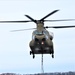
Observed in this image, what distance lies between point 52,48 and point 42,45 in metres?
1.86

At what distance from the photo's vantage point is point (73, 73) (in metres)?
152

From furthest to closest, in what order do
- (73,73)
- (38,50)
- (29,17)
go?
(73,73)
(29,17)
(38,50)

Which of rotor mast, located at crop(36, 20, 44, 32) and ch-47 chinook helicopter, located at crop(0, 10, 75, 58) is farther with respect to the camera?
rotor mast, located at crop(36, 20, 44, 32)

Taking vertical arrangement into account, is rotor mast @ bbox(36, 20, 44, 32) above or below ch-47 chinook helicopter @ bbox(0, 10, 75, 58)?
above

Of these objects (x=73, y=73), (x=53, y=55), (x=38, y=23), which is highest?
(x=38, y=23)

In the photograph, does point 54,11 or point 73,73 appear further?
point 73,73

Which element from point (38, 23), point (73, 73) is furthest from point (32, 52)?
point (73, 73)

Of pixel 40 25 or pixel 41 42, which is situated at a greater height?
pixel 40 25

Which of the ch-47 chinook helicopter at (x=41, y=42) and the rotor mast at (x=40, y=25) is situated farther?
the rotor mast at (x=40, y=25)

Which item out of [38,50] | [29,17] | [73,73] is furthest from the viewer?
[73,73]

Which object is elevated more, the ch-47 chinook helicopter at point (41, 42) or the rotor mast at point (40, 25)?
the rotor mast at point (40, 25)

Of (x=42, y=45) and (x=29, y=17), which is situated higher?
(x=29, y=17)

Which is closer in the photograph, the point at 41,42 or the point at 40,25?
the point at 41,42

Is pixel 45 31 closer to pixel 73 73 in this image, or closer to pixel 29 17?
pixel 29 17
